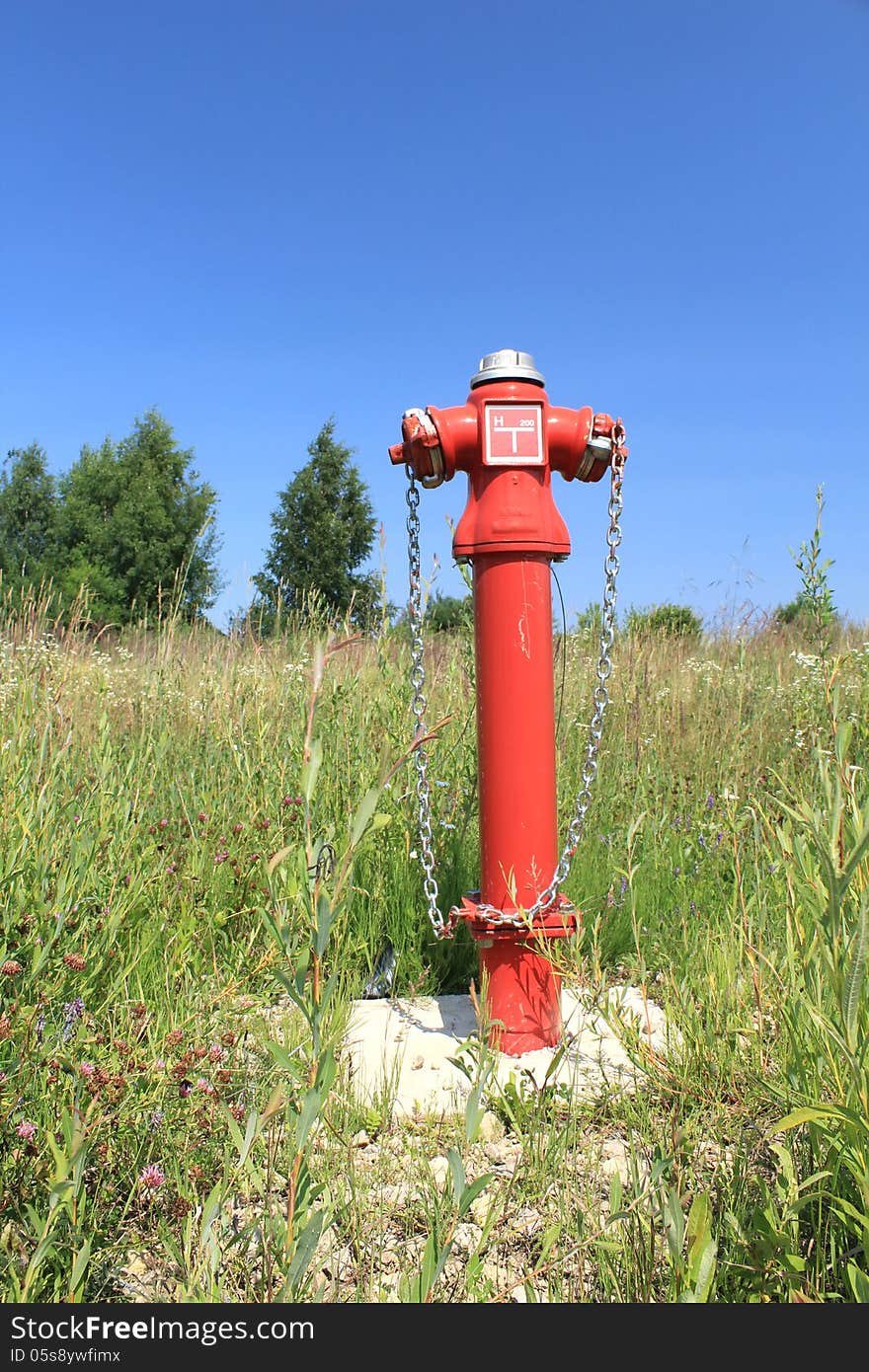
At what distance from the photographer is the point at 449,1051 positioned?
2.41 m

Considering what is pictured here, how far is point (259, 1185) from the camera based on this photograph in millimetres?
1688

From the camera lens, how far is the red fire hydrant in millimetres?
2420

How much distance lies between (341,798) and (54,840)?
1.23 metres

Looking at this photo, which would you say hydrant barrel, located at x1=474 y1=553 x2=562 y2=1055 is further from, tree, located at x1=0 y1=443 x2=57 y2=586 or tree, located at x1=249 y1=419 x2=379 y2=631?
tree, located at x1=0 y1=443 x2=57 y2=586

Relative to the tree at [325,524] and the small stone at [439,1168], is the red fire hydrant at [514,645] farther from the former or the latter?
the tree at [325,524]

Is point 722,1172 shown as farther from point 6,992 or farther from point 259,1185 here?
point 6,992

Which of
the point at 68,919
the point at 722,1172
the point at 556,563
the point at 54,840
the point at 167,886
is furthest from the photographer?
the point at 167,886

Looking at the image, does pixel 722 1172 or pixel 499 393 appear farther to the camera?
pixel 499 393

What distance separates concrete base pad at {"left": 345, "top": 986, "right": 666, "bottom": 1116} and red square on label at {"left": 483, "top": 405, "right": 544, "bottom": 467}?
145 centimetres

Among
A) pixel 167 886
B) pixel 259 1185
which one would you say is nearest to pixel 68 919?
pixel 167 886

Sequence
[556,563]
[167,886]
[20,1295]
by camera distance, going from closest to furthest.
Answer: [20,1295] < [556,563] < [167,886]

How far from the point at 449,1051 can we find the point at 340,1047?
0.44m

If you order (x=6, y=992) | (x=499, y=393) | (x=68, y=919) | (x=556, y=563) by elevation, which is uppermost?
(x=499, y=393)

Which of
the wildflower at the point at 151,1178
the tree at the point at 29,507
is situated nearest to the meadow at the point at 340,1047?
the wildflower at the point at 151,1178
